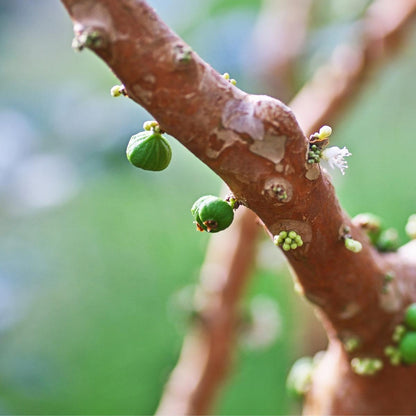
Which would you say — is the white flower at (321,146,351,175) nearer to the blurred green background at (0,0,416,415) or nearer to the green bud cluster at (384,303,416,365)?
the green bud cluster at (384,303,416,365)

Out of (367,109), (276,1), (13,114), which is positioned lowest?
(367,109)

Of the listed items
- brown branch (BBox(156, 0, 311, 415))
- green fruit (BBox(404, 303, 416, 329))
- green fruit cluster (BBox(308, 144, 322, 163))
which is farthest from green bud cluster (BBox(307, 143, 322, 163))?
brown branch (BBox(156, 0, 311, 415))

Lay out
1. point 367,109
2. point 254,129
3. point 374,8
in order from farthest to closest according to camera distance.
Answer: point 367,109
point 374,8
point 254,129

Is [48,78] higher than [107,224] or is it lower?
higher

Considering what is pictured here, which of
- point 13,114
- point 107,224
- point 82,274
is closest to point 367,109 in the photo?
point 107,224

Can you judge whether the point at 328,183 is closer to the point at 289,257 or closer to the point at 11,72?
the point at 289,257

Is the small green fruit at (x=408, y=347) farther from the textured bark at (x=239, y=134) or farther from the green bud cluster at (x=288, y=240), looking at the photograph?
the green bud cluster at (x=288, y=240)

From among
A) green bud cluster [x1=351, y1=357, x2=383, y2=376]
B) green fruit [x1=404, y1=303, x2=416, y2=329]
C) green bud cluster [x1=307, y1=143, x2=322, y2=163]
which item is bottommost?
green bud cluster [x1=351, y1=357, x2=383, y2=376]
